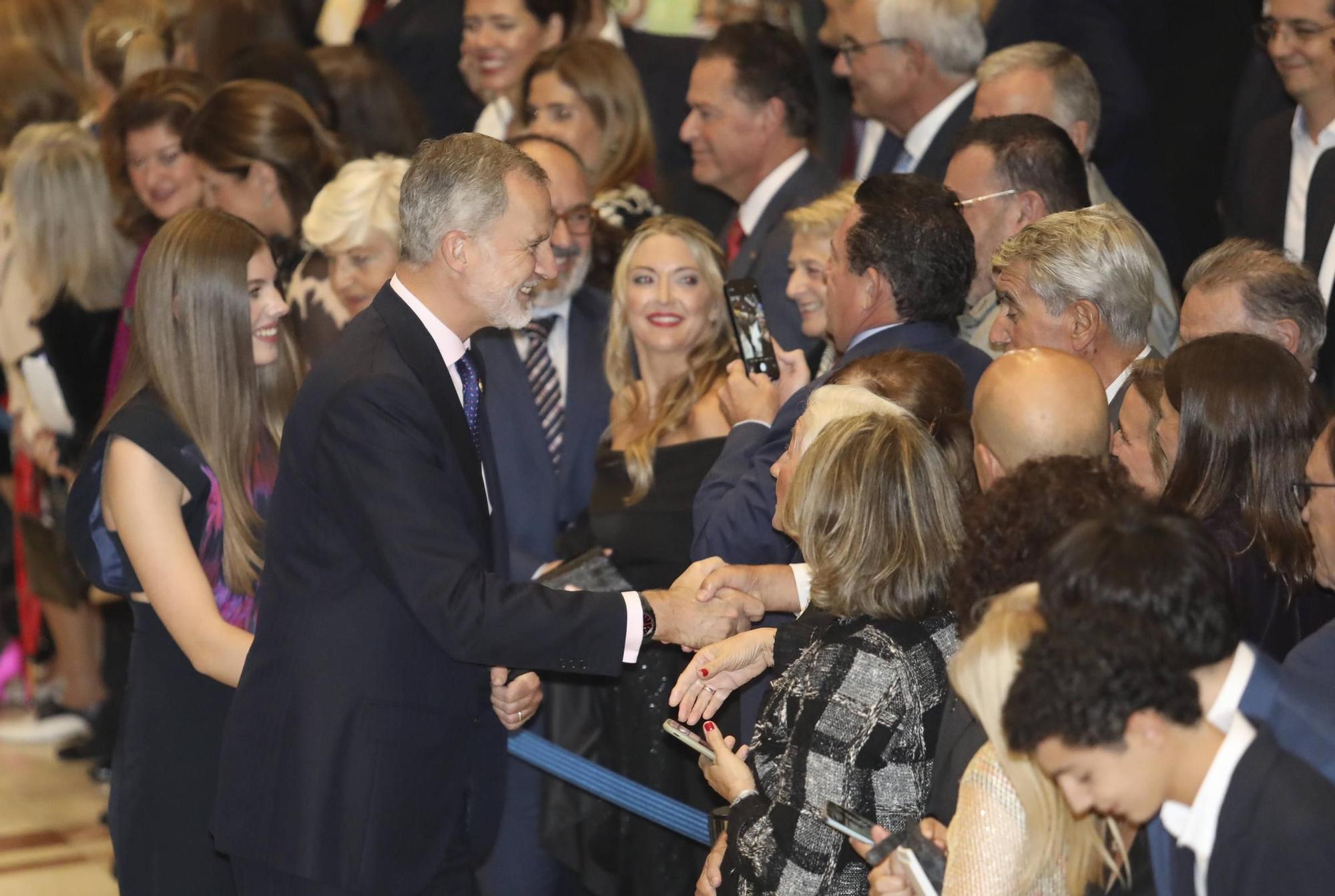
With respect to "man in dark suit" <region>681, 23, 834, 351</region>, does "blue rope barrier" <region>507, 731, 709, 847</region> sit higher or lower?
lower

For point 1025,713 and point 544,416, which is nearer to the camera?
point 1025,713

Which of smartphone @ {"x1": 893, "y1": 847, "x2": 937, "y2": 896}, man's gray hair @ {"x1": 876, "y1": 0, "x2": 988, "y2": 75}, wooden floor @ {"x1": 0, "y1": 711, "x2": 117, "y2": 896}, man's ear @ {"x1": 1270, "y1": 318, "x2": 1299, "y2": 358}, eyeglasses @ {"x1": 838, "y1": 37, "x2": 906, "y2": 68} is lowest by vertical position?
wooden floor @ {"x1": 0, "y1": 711, "x2": 117, "y2": 896}

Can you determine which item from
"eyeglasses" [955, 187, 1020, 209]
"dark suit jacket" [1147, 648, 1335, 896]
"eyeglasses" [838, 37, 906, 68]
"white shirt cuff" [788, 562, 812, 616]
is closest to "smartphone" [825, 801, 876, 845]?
"dark suit jacket" [1147, 648, 1335, 896]

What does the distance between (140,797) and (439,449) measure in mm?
1151

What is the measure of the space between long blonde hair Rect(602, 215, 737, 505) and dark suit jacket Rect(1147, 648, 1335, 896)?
6.98 ft

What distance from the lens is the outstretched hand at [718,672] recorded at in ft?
10.1

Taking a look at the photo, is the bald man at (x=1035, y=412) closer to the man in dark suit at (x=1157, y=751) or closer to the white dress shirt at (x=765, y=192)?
the man in dark suit at (x=1157, y=751)

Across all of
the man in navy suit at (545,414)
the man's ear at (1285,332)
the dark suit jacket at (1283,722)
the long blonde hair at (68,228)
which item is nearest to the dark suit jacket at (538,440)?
the man in navy suit at (545,414)

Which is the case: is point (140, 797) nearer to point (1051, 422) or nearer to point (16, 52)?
point (1051, 422)

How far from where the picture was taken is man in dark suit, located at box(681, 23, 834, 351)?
16.9 ft

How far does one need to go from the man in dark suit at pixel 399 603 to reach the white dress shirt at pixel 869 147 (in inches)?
108

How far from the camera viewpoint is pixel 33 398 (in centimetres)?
606

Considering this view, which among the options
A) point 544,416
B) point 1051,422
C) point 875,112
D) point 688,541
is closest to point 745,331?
point 688,541

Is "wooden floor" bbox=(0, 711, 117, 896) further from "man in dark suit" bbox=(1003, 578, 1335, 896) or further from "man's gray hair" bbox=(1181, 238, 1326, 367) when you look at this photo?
"man in dark suit" bbox=(1003, 578, 1335, 896)
